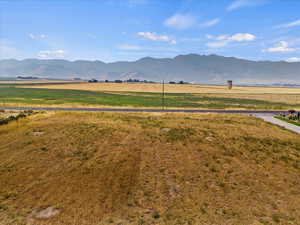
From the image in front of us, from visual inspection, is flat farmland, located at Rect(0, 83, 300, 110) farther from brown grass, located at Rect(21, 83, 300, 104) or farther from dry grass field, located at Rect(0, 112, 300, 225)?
dry grass field, located at Rect(0, 112, 300, 225)

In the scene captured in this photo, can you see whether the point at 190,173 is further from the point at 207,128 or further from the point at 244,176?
the point at 207,128

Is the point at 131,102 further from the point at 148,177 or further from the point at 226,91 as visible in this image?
the point at 226,91

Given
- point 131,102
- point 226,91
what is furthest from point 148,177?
point 226,91

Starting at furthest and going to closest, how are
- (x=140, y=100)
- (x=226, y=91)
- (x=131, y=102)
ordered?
(x=226, y=91), (x=140, y=100), (x=131, y=102)

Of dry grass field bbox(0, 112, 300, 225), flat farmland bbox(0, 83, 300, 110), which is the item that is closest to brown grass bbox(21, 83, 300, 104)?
flat farmland bbox(0, 83, 300, 110)

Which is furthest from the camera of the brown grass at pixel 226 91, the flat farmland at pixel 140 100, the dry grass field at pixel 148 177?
the brown grass at pixel 226 91

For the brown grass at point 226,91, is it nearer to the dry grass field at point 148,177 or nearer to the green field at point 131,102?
the green field at point 131,102

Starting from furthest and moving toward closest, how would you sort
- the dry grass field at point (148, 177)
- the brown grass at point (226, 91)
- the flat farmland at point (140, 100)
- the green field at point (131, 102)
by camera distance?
the brown grass at point (226, 91), the flat farmland at point (140, 100), the green field at point (131, 102), the dry grass field at point (148, 177)

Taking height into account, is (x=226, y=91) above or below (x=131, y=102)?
above

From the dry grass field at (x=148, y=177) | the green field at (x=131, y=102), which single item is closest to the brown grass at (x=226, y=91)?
the green field at (x=131, y=102)

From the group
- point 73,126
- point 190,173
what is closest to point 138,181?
point 190,173
